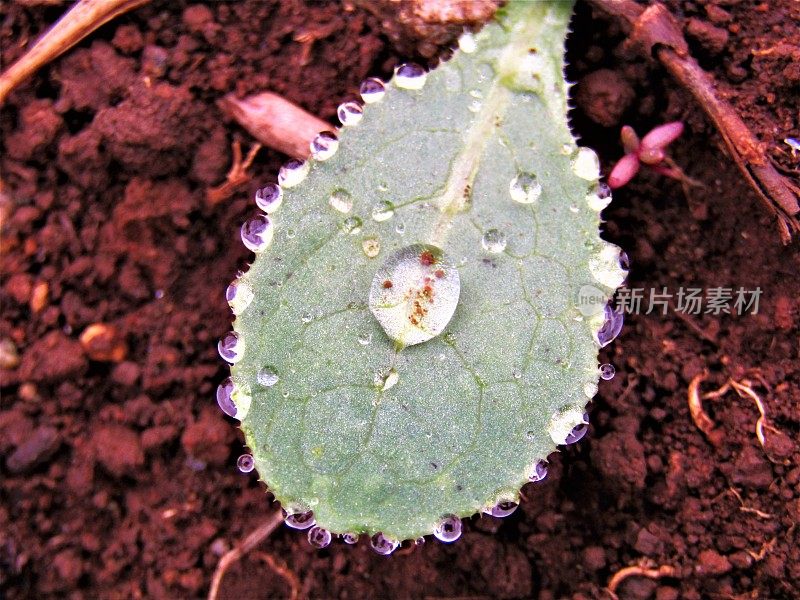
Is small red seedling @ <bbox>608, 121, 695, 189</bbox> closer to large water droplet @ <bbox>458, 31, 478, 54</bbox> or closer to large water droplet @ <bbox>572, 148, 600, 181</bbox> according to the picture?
large water droplet @ <bbox>572, 148, 600, 181</bbox>

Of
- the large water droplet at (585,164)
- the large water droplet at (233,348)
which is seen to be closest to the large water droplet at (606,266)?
the large water droplet at (585,164)

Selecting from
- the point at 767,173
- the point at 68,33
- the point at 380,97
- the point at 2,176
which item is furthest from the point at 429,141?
the point at 2,176

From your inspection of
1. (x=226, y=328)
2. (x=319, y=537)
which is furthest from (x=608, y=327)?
(x=226, y=328)

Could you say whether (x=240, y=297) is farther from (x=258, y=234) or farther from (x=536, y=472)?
(x=536, y=472)

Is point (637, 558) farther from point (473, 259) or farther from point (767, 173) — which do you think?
point (767, 173)

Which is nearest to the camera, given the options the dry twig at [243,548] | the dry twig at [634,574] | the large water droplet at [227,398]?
the large water droplet at [227,398]

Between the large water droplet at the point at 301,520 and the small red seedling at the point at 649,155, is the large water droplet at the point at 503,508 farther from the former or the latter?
the small red seedling at the point at 649,155
